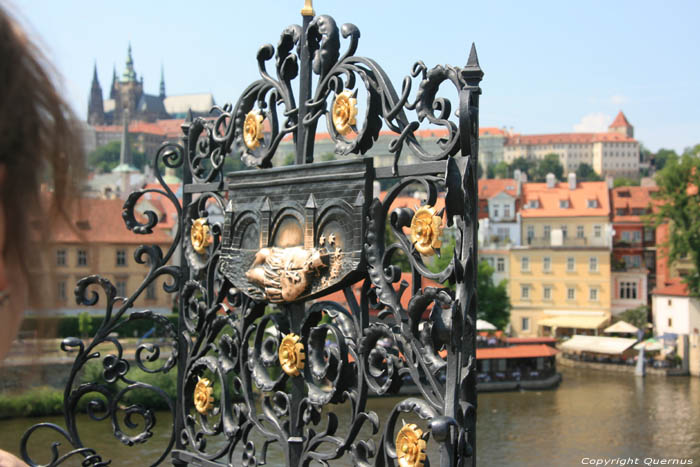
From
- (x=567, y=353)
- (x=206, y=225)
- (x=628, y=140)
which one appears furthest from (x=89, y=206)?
(x=628, y=140)

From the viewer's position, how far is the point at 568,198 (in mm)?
39125

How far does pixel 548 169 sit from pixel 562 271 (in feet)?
171

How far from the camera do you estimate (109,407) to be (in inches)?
201

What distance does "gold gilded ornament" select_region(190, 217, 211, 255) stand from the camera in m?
5.11

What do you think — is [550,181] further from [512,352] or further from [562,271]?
[512,352]

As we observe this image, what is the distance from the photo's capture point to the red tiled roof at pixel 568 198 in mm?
37875

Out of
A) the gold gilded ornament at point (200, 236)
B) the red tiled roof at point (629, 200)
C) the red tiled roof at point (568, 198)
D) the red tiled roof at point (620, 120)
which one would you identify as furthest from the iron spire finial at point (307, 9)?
the red tiled roof at point (620, 120)

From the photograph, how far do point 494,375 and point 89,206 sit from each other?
1032 inches

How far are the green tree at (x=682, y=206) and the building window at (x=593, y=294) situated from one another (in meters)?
6.26

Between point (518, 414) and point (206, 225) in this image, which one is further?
point (518, 414)

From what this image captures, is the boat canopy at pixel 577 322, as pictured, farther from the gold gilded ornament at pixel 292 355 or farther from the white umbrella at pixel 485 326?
the gold gilded ornament at pixel 292 355

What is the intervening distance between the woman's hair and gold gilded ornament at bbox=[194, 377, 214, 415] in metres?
4.12

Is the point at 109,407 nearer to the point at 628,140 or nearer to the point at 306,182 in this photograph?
the point at 306,182

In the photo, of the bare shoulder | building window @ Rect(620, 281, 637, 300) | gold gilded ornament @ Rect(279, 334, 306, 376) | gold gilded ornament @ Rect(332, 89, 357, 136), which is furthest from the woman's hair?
building window @ Rect(620, 281, 637, 300)
